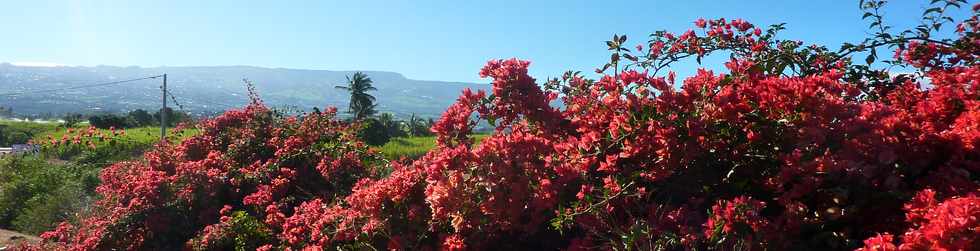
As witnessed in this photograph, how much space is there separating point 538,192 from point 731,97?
815 mm

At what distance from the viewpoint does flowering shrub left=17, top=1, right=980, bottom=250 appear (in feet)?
6.81

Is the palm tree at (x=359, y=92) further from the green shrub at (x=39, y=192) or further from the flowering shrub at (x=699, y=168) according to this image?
the flowering shrub at (x=699, y=168)

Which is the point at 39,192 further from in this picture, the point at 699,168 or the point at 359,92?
the point at 359,92

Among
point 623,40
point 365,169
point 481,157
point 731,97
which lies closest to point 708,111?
point 731,97

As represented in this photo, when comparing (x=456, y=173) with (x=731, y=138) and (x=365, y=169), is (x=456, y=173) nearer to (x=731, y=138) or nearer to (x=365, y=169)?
(x=731, y=138)

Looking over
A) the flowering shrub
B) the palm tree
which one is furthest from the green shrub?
the palm tree

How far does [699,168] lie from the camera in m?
2.48

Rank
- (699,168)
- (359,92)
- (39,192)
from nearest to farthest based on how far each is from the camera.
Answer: (699,168) → (39,192) → (359,92)

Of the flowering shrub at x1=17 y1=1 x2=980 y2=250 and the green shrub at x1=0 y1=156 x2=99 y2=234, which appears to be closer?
the flowering shrub at x1=17 y1=1 x2=980 y2=250

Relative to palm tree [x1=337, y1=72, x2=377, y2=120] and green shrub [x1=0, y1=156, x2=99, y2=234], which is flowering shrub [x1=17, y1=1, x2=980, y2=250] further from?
palm tree [x1=337, y1=72, x2=377, y2=120]

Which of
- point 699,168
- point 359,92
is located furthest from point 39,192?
point 359,92

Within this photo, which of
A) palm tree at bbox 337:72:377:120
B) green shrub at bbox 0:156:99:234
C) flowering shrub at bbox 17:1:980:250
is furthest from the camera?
palm tree at bbox 337:72:377:120

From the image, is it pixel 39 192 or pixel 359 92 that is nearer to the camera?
pixel 39 192

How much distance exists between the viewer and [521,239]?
273 centimetres
